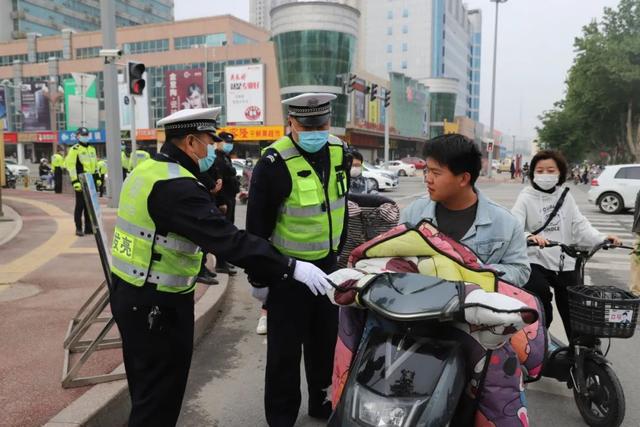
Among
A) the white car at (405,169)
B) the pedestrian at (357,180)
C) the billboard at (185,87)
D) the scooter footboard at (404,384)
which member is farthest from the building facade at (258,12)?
the scooter footboard at (404,384)

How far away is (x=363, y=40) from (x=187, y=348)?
11438 cm

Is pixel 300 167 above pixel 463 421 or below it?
above

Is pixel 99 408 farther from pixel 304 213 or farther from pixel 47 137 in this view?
pixel 47 137

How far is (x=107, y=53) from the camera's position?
10859 millimetres

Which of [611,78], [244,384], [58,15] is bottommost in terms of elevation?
[244,384]

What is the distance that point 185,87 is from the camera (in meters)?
58.0

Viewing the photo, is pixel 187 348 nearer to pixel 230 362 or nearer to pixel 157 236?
pixel 157 236

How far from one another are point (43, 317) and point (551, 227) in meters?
4.38

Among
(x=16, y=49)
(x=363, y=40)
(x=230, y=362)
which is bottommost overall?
(x=230, y=362)

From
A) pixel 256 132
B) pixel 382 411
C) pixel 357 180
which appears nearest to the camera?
pixel 382 411

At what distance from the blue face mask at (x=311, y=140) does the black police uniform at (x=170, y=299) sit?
0.71 m

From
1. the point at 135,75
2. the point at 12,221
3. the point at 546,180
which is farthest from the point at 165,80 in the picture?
the point at 546,180

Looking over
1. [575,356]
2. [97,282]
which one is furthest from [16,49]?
[575,356]

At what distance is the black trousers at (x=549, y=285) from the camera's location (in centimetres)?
368
